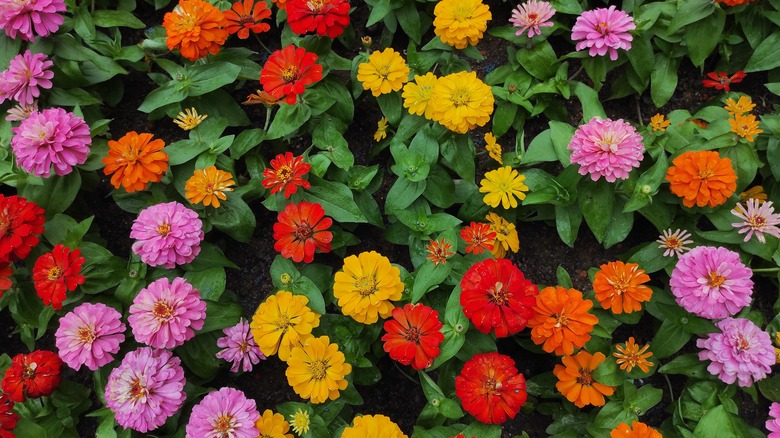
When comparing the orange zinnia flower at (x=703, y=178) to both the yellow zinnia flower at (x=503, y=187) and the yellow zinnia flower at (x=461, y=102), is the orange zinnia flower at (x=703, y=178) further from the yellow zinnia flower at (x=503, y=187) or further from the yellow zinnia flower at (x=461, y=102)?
the yellow zinnia flower at (x=461, y=102)

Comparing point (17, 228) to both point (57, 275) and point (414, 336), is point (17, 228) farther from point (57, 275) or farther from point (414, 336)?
point (414, 336)

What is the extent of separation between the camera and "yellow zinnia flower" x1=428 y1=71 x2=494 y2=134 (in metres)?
2.02

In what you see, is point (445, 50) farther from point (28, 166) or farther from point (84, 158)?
point (28, 166)

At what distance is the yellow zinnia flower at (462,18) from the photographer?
2.15 metres

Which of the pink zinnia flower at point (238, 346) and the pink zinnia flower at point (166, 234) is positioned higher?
the pink zinnia flower at point (166, 234)

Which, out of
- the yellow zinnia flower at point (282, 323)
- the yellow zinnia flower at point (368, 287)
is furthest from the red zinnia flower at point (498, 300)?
the yellow zinnia flower at point (282, 323)

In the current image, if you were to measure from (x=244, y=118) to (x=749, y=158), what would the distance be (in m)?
2.00

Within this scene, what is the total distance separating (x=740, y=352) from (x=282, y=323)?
1.52 metres

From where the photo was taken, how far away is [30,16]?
88.8 inches

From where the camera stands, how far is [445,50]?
7.95 ft

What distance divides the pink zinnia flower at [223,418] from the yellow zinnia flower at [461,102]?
1.19 metres

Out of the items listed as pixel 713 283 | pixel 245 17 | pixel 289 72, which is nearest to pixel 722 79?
pixel 713 283

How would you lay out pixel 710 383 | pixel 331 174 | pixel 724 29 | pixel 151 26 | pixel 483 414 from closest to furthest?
1. pixel 483 414
2. pixel 710 383
3. pixel 331 174
4. pixel 724 29
5. pixel 151 26

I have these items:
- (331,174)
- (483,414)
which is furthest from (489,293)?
(331,174)
